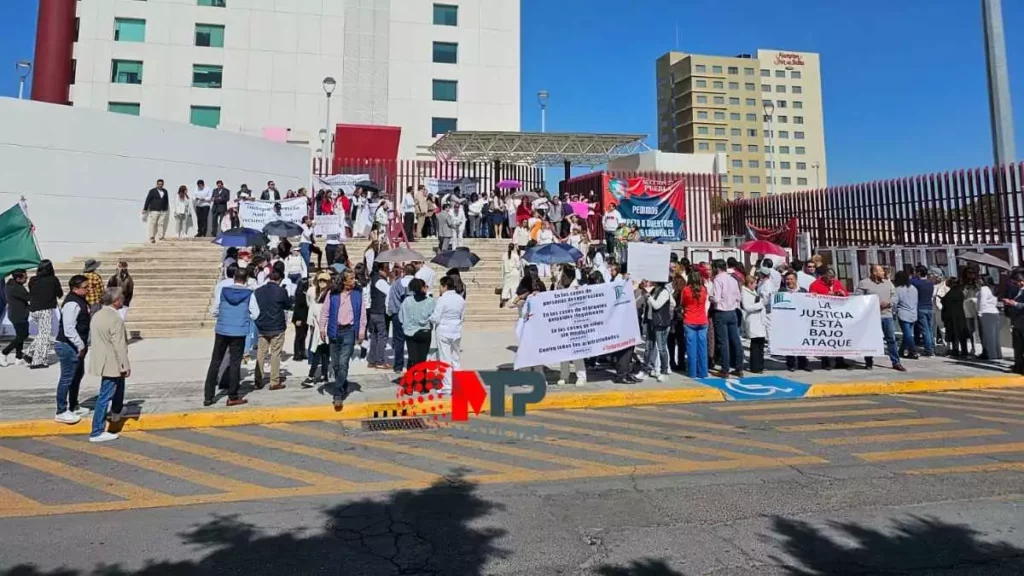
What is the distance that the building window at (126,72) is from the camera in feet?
123

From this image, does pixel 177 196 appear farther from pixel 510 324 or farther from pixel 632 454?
pixel 632 454

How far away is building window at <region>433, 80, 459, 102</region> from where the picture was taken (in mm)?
41375

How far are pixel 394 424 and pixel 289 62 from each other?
3746cm

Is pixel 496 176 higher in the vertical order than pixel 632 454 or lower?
higher

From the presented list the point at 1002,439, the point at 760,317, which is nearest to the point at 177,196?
the point at 760,317

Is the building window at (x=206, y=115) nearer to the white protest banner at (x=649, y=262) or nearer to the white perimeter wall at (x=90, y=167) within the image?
the white perimeter wall at (x=90, y=167)

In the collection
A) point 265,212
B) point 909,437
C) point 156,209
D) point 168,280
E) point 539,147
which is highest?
point 539,147

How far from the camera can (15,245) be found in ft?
37.0

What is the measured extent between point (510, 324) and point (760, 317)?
21.8 feet

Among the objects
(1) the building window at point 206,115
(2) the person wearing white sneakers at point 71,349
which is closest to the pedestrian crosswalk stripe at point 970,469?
(2) the person wearing white sneakers at point 71,349

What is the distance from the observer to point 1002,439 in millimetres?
6789

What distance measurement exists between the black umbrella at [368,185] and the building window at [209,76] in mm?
19975

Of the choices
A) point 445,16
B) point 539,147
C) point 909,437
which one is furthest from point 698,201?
point 445,16

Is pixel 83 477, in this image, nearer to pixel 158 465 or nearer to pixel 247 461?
pixel 158 465
